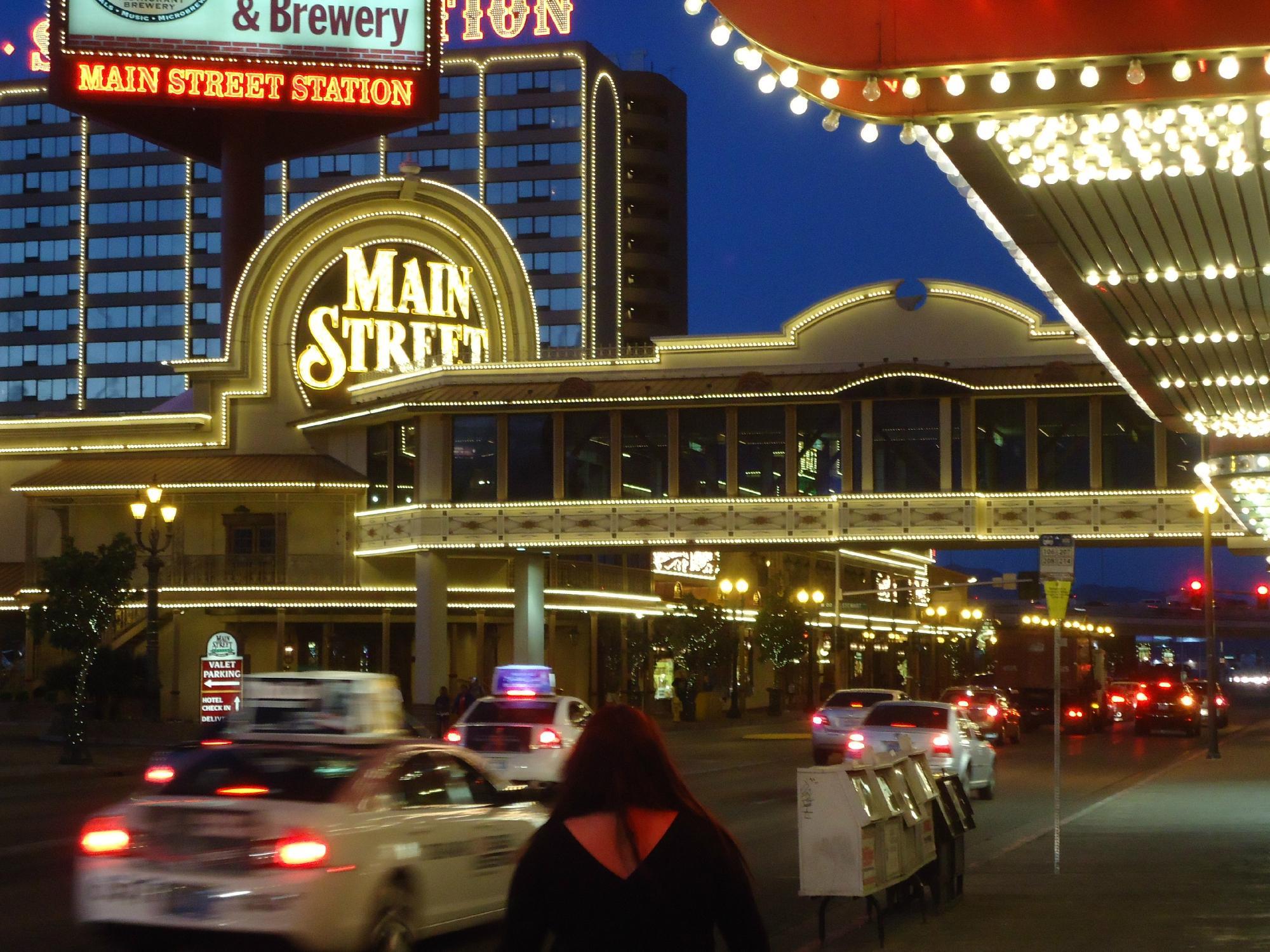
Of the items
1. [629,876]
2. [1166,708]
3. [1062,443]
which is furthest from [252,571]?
[629,876]

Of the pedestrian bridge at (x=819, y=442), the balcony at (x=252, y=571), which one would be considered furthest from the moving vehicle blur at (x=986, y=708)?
the balcony at (x=252, y=571)

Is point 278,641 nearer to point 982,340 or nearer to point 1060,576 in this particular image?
point 982,340

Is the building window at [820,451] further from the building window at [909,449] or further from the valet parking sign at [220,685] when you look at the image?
the valet parking sign at [220,685]

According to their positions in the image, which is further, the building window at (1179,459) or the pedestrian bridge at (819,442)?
the pedestrian bridge at (819,442)

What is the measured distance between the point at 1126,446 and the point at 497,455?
1688 centimetres

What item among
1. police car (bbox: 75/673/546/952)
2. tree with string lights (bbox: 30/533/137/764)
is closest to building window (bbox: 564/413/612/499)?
tree with string lights (bbox: 30/533/137/764)

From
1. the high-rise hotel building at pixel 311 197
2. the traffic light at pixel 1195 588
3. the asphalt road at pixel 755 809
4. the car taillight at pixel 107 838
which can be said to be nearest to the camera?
the car taillight at pixel 107 838

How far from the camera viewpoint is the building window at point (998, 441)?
44906mm

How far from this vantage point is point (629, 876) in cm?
512

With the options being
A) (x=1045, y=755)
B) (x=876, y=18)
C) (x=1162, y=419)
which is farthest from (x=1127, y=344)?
(x=1045, y=755)

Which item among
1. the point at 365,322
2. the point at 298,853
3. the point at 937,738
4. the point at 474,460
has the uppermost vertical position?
the point at 365,322

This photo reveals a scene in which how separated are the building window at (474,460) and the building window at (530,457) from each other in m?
0.44

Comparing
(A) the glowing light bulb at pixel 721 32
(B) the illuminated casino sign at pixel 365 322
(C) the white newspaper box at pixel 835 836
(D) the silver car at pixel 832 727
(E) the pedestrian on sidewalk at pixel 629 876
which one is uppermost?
(B) the illuminated casino sign at pixel 365 322

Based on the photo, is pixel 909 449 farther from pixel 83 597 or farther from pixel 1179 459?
pixel 83 597
